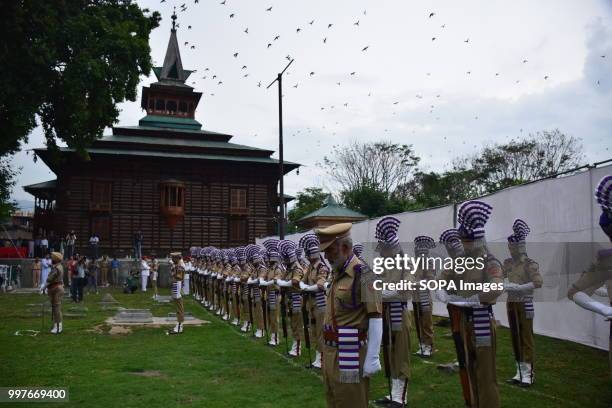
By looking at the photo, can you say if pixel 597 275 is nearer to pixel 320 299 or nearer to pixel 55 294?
pixel 320 299

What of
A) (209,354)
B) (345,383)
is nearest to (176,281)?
(209,354)

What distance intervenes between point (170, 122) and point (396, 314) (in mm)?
41915

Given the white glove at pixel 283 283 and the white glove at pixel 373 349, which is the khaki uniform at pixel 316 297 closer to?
the white glove at pixel 283 283

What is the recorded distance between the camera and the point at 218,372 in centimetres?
1070

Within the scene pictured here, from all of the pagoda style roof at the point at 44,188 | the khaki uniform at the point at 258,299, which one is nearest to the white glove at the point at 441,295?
the khaki uniform at the point at 258,299

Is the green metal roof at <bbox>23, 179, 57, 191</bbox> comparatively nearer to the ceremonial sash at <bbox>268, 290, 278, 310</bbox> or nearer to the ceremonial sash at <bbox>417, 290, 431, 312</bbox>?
the ceremonial sash at <bbox>268, 290, 278, 310</bbox>

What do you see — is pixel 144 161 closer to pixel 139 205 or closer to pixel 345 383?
pixel 139 205

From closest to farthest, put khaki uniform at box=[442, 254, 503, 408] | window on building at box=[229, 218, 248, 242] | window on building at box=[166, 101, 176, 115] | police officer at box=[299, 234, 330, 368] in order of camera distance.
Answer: khaki uniform at box=[442, 254, 503, 408] → police officer at box=[299, 234, 330, 368] → window on building at box=[229, 218, 248, 242] → window on building at box=[166, 101, 176, 115]

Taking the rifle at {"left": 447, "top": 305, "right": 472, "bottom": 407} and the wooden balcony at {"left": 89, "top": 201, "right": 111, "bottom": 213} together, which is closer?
the rifle at {"left": 447, "top": 305, "right": 472, "bottom": 407}

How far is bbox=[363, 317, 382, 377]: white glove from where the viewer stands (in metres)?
5.14

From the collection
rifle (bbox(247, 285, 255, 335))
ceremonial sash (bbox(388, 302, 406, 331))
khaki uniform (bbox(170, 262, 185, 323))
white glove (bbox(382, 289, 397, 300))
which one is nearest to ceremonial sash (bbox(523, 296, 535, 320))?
ceremonial sash (bbox(388, 302, 406, 331))

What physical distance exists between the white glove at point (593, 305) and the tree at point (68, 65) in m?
16.8

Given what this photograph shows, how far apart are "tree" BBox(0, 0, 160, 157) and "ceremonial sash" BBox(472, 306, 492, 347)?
15.9 meters

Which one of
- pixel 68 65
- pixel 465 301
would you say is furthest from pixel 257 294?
pixel 68 65
